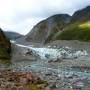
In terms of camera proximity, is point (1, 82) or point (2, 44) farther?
point (2, 44)

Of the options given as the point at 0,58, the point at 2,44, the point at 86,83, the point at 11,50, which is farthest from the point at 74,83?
the point at 11,50

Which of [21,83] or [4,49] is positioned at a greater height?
[4,49]

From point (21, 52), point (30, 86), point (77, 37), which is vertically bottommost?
point (30, 86)

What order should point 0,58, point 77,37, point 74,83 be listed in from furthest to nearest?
point 77,37
point 0,58
point 74,83

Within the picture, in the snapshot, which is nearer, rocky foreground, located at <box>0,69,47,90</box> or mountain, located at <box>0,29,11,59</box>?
rocky foreground, located at <box>0,69,47,90</box>

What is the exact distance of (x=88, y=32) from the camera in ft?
604

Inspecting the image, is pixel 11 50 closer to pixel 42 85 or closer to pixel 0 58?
pixel 0 58

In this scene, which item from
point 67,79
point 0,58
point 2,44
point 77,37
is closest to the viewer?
point 67,79

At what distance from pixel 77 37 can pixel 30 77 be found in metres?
141

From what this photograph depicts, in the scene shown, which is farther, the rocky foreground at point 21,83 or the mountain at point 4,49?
the mountain at point 4,49

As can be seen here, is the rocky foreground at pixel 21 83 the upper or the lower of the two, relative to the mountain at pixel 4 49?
lower

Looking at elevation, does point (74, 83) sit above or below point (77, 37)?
below

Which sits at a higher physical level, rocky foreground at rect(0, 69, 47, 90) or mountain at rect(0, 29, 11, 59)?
mountain at rect(0, 29, 11, 59)

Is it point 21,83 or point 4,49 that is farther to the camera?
point 4,49
